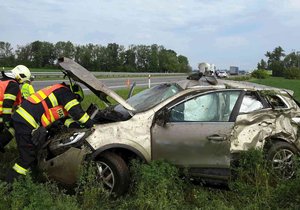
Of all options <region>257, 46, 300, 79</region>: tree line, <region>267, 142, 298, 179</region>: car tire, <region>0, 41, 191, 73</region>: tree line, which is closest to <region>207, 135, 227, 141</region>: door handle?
<region>267, 142, 298, 179</region>: car tire

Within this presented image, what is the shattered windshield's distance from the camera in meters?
5.71

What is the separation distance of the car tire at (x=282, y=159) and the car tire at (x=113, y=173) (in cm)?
201

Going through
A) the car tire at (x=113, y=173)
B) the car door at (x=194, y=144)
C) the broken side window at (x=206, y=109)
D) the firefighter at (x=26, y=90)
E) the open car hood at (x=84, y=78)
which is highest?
the open car hood at (x=84, y=78)

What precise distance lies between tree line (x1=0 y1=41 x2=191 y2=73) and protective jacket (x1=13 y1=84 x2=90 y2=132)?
4213cm

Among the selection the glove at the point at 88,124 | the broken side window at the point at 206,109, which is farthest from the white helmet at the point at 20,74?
the broken side window at the point at 206,109

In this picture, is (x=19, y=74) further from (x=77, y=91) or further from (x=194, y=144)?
(x=194, y=144)

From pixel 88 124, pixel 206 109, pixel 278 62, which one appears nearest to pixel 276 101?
pixel 206 109

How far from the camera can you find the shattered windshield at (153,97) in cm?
571

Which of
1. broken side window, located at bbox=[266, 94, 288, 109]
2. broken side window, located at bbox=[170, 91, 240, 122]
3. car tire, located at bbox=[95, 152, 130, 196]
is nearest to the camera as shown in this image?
car tire, located at bbox=[95, 152, 130, 196]

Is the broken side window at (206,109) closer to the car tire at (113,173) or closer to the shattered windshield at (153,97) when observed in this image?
the shattered windshield at (153,97)

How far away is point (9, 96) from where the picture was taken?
6348 mm

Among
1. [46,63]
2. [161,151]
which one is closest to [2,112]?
[161,151]

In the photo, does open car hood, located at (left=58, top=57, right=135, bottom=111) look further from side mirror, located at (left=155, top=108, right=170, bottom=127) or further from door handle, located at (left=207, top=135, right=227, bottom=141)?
door handle, located at (left=207, top=135, right=227, bottom=141)

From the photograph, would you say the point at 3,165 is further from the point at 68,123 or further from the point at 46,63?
the point at 46,63
